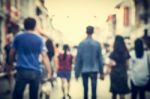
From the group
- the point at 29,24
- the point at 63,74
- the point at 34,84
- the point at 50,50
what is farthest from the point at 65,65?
the point at 29,24

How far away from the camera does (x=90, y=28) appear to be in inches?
235

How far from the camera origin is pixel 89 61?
5902 millimetres

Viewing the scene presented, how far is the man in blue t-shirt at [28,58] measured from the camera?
5371mm

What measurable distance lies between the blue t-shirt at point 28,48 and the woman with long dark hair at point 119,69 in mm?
994

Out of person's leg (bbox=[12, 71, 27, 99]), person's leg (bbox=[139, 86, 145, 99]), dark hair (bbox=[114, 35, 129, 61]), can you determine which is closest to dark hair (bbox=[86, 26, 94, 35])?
dark hair (bbox=[114, 35, 129, 61])

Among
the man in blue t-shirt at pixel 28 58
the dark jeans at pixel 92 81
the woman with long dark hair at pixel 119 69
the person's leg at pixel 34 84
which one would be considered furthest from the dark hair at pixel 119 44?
the person's leg at pixel 34 84

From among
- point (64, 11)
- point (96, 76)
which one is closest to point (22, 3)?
point (64, 11)

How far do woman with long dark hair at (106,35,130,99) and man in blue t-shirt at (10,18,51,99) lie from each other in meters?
0.89

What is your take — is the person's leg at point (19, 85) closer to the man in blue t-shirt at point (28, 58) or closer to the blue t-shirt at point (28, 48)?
the man in blue t-shirt at point (28, 58)

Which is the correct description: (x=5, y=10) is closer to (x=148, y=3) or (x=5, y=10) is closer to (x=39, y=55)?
(x=39, y=55)

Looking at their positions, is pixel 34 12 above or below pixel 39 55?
above

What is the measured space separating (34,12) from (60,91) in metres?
1.12

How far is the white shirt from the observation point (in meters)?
5.87

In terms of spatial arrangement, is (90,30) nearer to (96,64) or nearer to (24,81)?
(96,64)
